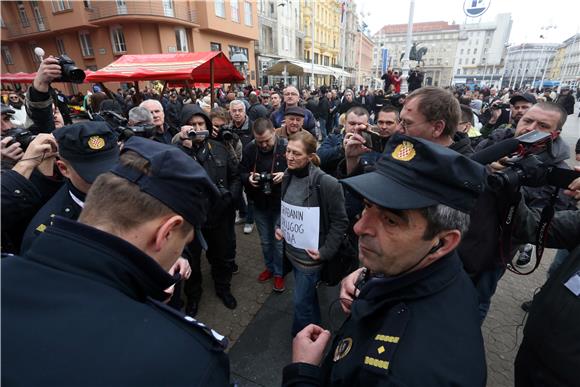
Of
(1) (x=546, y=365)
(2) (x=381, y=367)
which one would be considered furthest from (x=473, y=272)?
(2) (x=381, y=367)

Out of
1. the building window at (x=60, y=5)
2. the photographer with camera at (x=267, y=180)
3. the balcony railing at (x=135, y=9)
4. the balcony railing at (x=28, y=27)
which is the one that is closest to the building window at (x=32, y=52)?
the balcony railing at (x=28, y=27)

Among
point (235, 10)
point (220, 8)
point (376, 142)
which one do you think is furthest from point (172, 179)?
point (235, 10)

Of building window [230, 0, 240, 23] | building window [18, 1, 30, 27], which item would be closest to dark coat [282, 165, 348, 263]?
building window [230, 0, 240, 23]

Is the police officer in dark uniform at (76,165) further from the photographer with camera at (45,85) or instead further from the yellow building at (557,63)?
the yellow building at (557,63)

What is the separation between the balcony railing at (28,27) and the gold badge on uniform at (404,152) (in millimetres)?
31723

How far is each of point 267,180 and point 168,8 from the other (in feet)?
76.1

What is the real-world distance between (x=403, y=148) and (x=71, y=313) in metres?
1.31

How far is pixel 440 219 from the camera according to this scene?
118 cm

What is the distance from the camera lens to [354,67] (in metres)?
64.8

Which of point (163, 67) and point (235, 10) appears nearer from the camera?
point (163, 67)

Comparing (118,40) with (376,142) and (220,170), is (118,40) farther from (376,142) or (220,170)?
(376,142)

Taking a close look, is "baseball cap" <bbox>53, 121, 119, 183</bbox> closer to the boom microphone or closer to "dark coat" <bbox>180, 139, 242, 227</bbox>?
"dark coat" <bbox>180, 139, 242, 227</bbox>

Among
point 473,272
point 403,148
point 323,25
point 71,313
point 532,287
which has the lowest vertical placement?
point 532,287

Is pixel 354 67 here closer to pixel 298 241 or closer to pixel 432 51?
pixel 432 51
